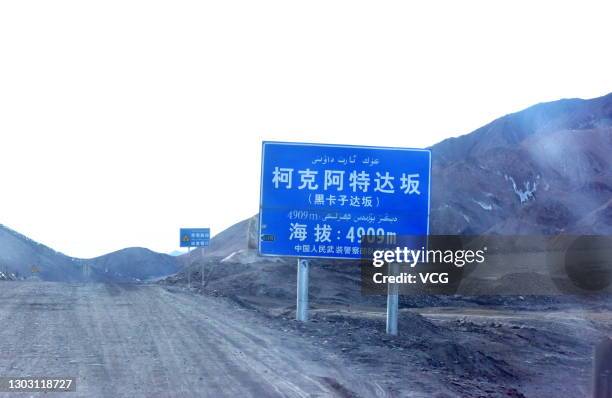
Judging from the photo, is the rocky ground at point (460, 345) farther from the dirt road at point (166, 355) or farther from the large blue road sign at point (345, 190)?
the large blue road sign at point (345, 190)

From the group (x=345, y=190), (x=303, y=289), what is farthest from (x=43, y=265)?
(x=345, y=190)

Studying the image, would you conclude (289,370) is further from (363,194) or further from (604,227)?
(604,227)

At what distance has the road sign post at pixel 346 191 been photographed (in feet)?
60.5

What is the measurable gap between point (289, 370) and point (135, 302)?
12.3m

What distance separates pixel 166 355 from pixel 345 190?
7286mm

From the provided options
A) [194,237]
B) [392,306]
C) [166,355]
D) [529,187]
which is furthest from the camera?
[529,187]

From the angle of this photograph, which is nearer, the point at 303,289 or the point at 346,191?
the point at 346,191

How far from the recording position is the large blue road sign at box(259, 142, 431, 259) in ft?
60.5

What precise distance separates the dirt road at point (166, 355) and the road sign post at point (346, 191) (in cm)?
267

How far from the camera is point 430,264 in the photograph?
52.4 m

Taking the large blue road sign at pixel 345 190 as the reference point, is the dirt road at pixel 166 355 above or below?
below

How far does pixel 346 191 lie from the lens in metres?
18.5

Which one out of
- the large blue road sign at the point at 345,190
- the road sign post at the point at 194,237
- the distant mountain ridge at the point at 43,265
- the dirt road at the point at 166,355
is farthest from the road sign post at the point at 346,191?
the distant mountain ridge at the point at 43,265

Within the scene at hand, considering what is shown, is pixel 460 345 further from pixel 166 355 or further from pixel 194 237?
pixel 194 237
